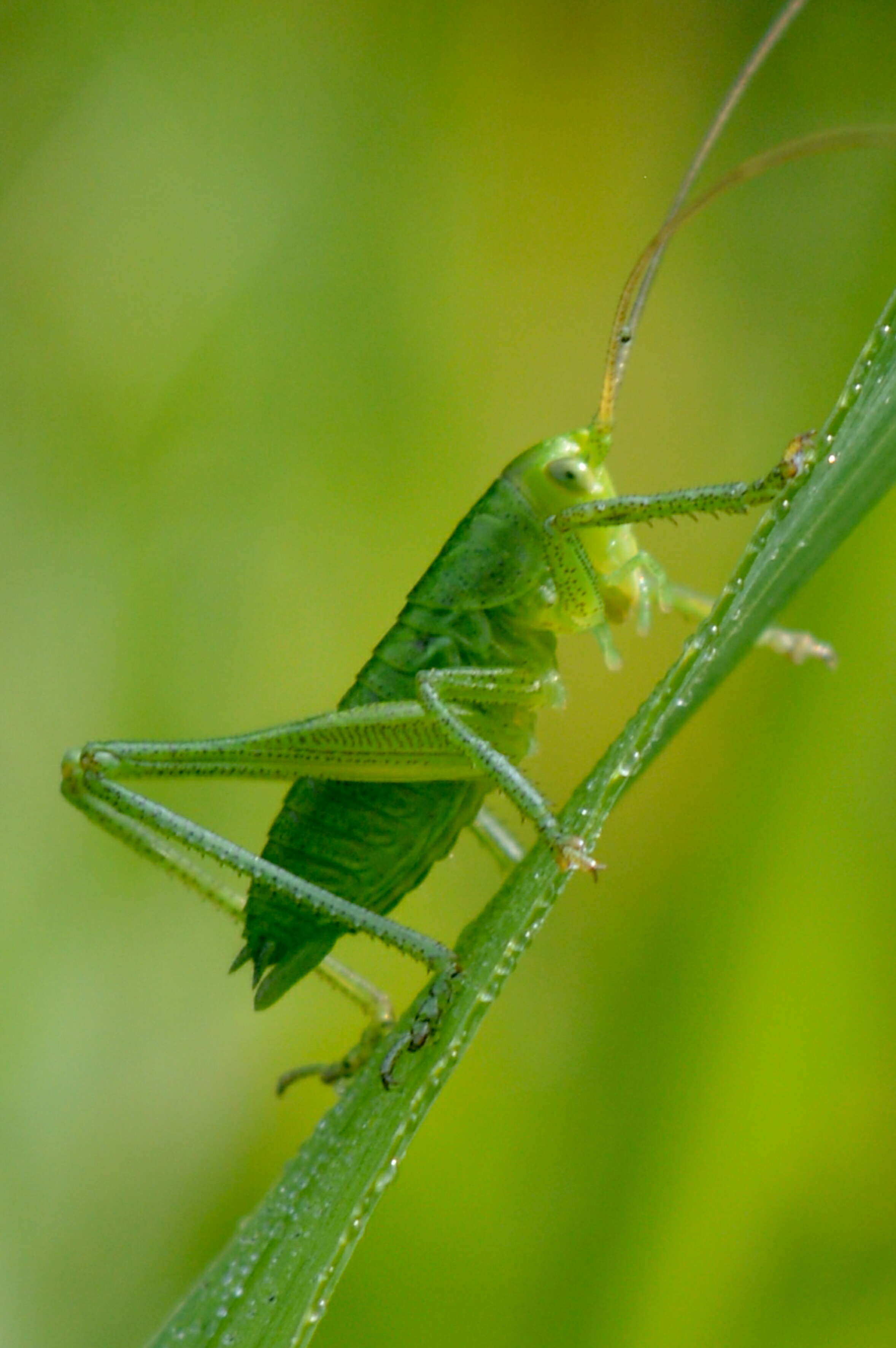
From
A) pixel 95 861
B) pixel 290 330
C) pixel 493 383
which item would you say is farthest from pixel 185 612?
pixel 493 383

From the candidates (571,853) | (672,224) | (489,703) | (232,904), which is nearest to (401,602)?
(489,703)

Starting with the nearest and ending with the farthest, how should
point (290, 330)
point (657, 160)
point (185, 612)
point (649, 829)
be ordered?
point (649, 829) < point (185, 612) < point (290, 330) < point (657, 160)

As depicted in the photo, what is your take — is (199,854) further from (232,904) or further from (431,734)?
(431,734)

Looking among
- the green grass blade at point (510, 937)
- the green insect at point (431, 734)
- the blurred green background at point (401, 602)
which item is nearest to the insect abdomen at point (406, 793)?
the green insect at point (431, 734)

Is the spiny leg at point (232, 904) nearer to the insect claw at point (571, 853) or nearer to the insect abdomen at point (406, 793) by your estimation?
the insect abdomen at point (406, 793)

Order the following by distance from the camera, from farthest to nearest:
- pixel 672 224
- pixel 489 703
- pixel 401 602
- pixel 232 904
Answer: pixel 401 602 → pixel 489 703 → pixel 232 904 → pixel 672 224

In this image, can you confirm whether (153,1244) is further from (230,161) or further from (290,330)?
(230,161)
